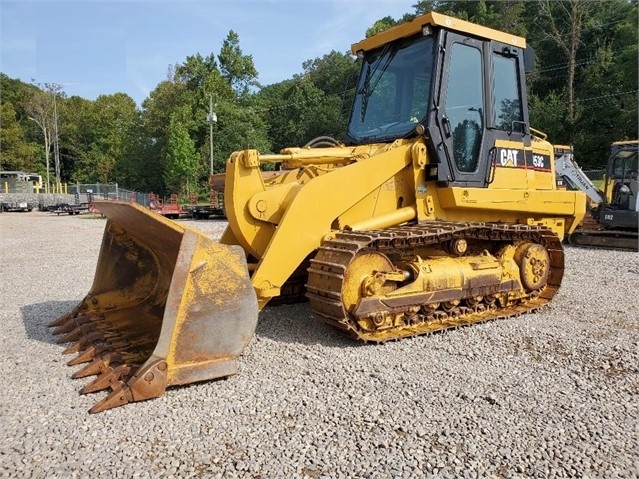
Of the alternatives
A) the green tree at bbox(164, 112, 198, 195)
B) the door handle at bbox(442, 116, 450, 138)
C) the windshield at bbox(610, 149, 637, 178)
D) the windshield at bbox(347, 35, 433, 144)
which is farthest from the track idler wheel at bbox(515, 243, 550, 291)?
the green tree at bbox(164, 112, 198, 195)

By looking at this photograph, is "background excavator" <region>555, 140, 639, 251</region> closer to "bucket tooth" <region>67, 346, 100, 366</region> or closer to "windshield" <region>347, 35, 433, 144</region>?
"windshield" <region>347, 35, 433, 144</region>

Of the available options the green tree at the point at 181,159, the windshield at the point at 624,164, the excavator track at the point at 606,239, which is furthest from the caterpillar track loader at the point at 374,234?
the green tree at the point at 181,159

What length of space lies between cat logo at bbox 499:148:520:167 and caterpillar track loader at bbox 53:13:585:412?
0.08 ft

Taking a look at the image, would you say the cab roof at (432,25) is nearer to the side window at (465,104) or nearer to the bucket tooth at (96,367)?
the side window at (465,104)

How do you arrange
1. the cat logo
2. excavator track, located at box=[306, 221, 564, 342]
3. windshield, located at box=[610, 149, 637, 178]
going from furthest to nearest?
windshield, located at box=[610, 149, 637, 178] < the cat logo < excavator track, located at box=[306, 221, 564, 342]

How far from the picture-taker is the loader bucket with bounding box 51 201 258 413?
3590 mm

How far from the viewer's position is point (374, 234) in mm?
4730

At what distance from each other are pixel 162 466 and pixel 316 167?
339 centimetres

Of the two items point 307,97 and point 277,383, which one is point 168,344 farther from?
point 307,97

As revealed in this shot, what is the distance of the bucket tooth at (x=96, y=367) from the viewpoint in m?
3.87

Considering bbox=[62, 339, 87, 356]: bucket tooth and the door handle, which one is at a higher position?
the door handle

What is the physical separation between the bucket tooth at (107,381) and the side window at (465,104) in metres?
3.85

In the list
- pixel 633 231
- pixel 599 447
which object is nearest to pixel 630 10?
pixel 633 231

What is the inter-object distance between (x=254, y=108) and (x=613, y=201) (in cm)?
3843
